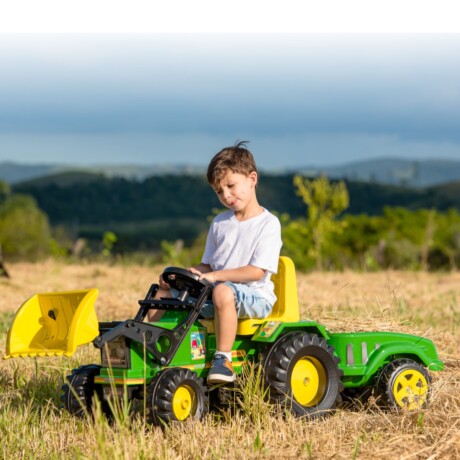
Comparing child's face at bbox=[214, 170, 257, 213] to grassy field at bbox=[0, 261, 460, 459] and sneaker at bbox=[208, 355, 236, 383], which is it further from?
grassy field at bbox=[0, 261, 460, 459]

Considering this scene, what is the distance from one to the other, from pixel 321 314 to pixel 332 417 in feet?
5.63

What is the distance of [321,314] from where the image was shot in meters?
7.12

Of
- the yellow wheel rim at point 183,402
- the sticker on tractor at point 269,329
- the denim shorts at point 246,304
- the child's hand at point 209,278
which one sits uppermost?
the child's hand at point 209,278

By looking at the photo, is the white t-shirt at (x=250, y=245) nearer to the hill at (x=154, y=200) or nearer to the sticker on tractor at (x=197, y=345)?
the sticker on tractor at (x=197, y=345)

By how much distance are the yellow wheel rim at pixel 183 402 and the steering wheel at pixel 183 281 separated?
1.95 feet

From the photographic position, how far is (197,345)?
17.6 ft

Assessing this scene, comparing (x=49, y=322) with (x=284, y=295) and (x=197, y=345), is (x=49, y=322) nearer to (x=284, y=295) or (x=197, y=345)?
(x=197, y=345)

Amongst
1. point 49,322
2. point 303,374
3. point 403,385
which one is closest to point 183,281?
point 49,322

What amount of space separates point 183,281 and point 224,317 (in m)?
0.42

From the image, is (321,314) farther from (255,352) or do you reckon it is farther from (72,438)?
(72,438)

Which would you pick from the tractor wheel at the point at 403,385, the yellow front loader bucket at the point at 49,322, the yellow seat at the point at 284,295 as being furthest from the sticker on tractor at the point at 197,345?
the tractor wheel at the point at 403,385

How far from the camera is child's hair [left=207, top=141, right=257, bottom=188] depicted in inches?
220

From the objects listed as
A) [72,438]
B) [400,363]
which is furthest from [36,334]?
[400,363]

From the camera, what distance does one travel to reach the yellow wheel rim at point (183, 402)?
16.5 feet
